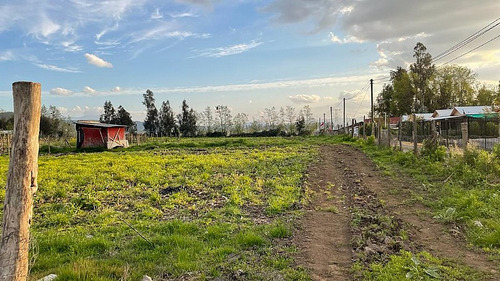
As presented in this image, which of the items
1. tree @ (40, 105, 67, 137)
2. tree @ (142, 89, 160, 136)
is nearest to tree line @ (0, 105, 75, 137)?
tree @ (40, 105, 67, 137)

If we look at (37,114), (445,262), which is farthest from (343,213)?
(37,114)

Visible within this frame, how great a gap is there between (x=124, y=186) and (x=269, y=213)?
5368 millimetres

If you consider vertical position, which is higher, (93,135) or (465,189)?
(93,135)

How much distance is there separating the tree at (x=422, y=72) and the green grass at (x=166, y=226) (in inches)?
1931

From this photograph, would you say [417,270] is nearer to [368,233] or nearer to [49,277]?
[368,233]

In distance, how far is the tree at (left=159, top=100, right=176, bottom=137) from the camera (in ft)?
208

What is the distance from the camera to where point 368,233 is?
5.43 metres

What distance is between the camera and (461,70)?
53.9 metres

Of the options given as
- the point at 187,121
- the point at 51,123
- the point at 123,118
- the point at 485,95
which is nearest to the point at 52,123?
the point at 51,123

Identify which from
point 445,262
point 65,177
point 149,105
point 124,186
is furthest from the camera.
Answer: point 149,105

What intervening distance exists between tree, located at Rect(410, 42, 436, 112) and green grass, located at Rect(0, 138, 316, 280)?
4906 centimetres

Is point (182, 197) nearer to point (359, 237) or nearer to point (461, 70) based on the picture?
point (359, 237)

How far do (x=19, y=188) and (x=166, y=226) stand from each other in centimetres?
308

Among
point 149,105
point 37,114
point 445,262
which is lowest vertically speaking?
point 445,262
